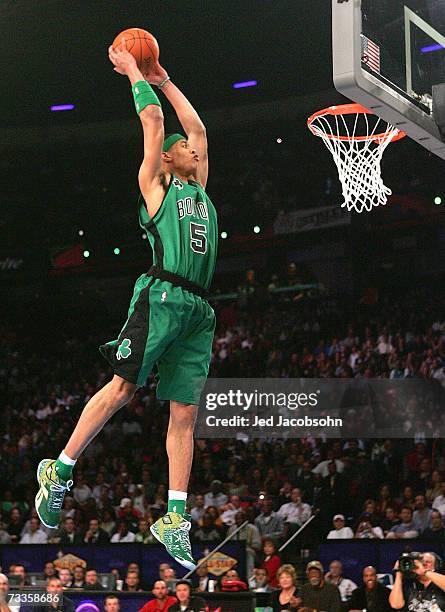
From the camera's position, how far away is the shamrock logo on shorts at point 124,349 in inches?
207

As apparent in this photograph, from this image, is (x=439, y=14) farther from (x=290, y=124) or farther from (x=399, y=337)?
(x=290, y=124)

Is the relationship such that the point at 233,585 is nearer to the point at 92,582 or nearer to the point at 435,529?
the point at 92,582

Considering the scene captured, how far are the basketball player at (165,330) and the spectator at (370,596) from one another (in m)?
5.61

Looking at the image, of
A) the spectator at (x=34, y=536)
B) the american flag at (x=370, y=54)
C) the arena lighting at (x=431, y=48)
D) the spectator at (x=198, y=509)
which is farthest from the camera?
the spectator at (x=34, y=536)

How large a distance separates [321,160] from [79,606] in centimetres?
1347

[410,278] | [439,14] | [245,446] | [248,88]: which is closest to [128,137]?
[248,88]

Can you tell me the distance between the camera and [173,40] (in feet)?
69.8

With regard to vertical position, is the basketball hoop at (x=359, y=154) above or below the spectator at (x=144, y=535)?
above

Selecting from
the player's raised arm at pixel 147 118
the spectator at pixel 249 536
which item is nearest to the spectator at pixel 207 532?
the spectator at pixel 249 536

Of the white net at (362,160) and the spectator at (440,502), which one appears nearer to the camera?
the white net at (362,160)

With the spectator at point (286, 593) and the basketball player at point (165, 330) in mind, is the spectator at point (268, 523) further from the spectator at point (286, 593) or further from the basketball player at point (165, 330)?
the basketball player at point (165, 330)

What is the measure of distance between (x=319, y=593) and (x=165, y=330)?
6.25 meters

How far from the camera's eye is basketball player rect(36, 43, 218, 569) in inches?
206

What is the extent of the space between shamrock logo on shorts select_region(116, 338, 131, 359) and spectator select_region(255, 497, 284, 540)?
8870 millimetres
